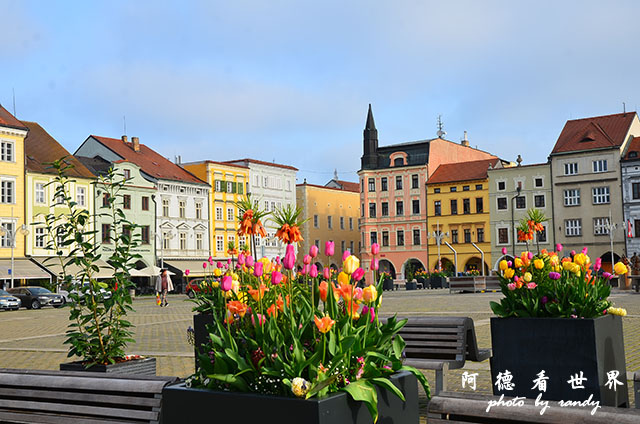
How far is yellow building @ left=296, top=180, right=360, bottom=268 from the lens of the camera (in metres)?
77.2

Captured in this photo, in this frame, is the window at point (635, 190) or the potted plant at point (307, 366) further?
the window at point (635, 190)

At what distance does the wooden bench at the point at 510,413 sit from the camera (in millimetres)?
2400

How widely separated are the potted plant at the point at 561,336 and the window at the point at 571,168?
5928 centimetres

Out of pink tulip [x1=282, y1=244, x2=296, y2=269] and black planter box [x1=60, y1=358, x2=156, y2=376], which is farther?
black planter box [x1=60, y1=358, x2=156, y2=376]

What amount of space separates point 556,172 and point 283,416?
211 feet

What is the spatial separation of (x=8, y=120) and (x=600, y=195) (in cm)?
4382

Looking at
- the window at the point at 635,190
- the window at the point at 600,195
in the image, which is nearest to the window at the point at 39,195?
the window at the point at 600,195

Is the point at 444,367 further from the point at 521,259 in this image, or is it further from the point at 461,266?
the point at 461,266

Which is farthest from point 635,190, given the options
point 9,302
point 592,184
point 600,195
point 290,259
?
point 290,259

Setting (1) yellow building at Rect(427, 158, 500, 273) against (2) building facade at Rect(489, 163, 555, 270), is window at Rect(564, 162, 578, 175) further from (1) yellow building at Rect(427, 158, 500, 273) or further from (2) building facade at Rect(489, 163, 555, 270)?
(1) yellow building at Rect(427, 158, 500, 273)

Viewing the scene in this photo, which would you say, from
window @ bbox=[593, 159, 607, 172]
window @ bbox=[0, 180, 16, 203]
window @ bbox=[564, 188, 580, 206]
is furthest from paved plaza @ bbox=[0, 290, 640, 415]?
window @ bbox=[564, 188, 580, 206]

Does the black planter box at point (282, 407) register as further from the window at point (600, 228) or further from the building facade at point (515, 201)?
the building facade at point (515, 201)

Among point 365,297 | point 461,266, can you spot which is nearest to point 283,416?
point 365,297

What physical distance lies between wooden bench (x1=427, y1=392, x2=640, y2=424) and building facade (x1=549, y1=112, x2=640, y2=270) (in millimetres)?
59771
